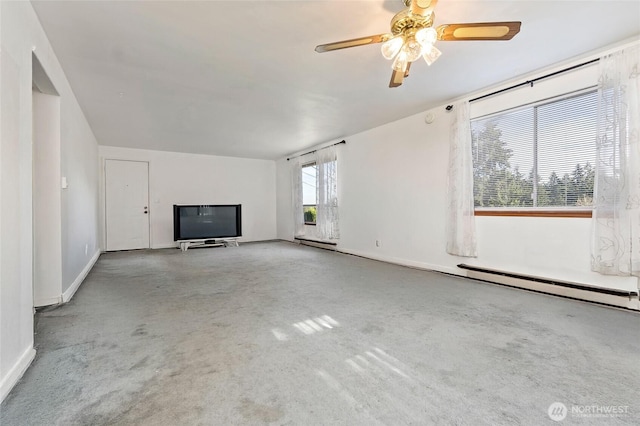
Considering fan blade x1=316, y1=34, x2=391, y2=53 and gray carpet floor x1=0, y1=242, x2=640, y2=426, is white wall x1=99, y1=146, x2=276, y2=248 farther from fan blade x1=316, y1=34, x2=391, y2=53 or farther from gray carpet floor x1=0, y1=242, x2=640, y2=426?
fan blade x1=316, y1=34, x2=391, y2=53

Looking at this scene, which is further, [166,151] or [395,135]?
[166,151]

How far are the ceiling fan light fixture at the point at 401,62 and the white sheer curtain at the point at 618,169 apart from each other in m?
1.92

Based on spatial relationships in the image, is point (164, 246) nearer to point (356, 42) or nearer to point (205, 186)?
point (205, 186)

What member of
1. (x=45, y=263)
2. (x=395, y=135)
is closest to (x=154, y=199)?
(x=45, y=263)

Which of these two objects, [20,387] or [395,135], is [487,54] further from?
[20,387]

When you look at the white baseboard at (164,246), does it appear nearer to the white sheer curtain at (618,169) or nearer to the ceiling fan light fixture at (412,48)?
the ceiling fan light fixture at (412,48)

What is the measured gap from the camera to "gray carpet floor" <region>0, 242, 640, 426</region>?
1.29 m

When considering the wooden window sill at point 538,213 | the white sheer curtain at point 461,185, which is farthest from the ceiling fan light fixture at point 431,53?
the wooden window sill at point 538,213

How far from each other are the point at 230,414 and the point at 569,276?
3258 millimetres

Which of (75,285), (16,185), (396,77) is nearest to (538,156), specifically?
(396,77)

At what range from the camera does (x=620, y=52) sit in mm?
2537

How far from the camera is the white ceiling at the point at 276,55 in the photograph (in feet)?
6.74

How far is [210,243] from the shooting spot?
688 centimetres

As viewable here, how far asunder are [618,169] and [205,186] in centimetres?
716
